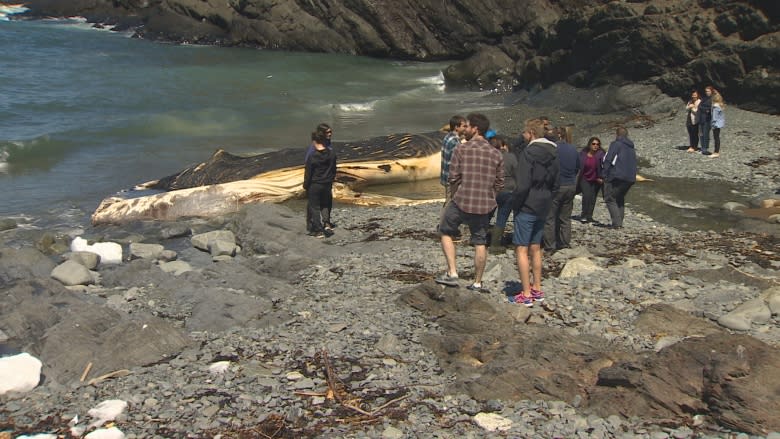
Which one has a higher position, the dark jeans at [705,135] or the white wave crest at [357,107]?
the dark jeans at [705,135]

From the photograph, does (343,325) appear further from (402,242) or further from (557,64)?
(557,64)

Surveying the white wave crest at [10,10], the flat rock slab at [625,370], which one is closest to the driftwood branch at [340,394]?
the flat rock slab at [625,370]


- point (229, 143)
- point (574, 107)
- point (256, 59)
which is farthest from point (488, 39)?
point (229, 143)

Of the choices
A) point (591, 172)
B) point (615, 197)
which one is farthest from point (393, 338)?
point (615, 197)

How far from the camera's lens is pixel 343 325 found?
8.51 meters

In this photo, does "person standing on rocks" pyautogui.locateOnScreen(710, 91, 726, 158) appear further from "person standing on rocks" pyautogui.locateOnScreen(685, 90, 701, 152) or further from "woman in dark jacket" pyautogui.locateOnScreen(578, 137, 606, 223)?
"woman in dark jacket" pyautogui.locateOnScreen(578, 137, 606, 223)

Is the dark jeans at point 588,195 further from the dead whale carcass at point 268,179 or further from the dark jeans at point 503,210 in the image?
the dead whale carcass at point 268,179

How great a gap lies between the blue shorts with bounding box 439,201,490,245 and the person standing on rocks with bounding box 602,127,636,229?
4395 millimetres

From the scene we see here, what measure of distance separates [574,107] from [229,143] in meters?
11.6

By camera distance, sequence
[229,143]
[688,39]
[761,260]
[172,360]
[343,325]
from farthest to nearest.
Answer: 1. [688,39]
2. [229,143]
3. [761,260]
4. [343,325]
5. [172,360]

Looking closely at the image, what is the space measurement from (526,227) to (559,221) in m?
3.11

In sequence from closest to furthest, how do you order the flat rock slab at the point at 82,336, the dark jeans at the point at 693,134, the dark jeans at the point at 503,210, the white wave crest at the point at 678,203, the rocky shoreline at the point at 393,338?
the rocky shoreline at the point at 393,338 → the flat rock slab at the point at 82,336 → the dark jeans at the point at 503,210 → the white wave crest at the point at 678,203 → the dark jeans at the point at 693,134

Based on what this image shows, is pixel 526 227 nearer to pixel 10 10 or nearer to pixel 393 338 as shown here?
pixel 393 338

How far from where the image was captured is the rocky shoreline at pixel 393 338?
6262 millimetres
